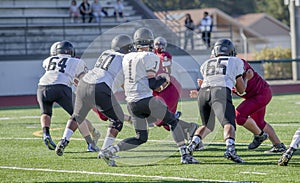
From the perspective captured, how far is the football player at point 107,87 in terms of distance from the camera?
31.0 feet

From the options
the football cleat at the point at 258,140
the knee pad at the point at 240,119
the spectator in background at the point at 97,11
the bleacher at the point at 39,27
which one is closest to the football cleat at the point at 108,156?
the knee pad at the point at 240,119

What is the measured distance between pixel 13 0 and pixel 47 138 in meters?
19.3

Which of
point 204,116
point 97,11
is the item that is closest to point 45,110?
point 204,116

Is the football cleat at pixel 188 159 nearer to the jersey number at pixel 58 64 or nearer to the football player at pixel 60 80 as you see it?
the football player at pixel 60 80

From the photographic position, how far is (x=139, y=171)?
340 inches

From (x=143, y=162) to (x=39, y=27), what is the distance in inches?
742

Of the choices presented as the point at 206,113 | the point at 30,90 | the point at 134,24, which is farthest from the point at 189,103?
the point at 134,24

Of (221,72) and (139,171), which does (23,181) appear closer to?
(139,171)

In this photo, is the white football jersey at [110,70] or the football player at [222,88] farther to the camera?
the white football jersey at [110,70]

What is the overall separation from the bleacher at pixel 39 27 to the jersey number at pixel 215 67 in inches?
685

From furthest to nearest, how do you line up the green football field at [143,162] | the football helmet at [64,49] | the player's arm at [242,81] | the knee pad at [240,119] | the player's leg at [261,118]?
the football helmet at [64,49] → the player's leg at [261,118] → the knee pad at [240,119] → the player's arm at [242,81] → the green football field at [143,162]

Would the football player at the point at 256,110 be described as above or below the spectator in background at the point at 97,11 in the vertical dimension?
above

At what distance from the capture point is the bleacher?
27000 mm

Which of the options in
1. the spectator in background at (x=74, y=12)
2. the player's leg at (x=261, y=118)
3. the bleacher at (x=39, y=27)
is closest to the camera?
the player's leg at (x=261, y=118)
